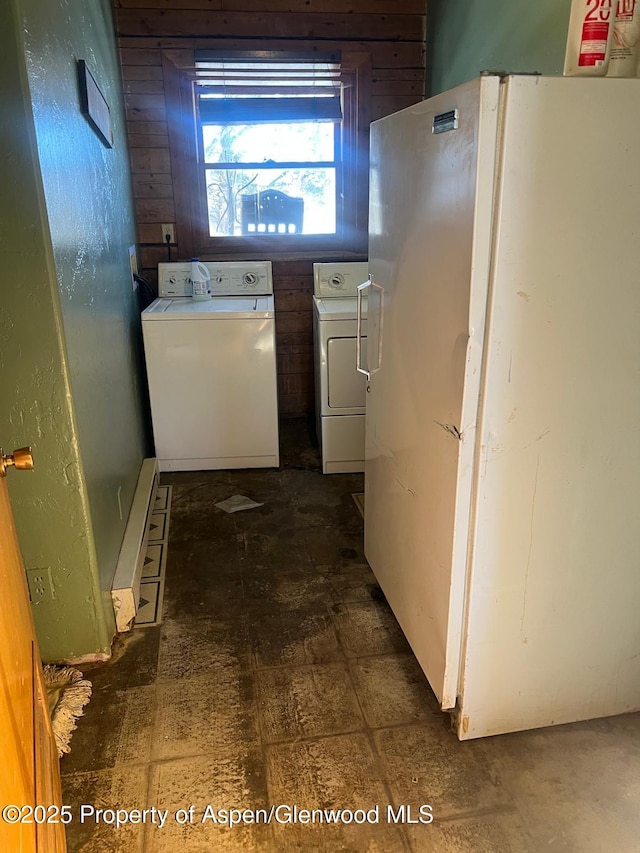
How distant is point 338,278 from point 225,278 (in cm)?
64

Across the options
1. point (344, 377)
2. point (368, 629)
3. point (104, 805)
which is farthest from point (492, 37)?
point (104, 805)

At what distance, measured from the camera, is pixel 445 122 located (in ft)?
4.29

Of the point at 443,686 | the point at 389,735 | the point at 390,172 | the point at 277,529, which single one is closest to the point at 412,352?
the point at 390,172

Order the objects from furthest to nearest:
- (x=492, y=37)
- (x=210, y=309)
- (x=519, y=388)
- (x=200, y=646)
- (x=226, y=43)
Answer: (x=226, y=43), (x=210, y=309), (x=492, y=37), (x=200, y=646), (x=519, y=388)

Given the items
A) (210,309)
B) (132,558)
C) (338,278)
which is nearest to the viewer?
(132,558)

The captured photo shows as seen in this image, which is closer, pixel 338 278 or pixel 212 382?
pixel 212 382

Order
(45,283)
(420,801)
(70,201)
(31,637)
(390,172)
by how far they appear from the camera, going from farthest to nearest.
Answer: (70,201) → (390,172) → (45,283) → (420,801) → (31,637)

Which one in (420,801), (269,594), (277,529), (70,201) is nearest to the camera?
(420,801)

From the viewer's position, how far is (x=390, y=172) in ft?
5.55

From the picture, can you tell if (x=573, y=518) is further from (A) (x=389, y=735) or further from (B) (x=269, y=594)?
(B) (x=269, y=594)

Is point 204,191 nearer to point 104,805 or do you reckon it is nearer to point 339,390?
point 339,390

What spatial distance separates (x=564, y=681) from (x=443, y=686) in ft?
1.03

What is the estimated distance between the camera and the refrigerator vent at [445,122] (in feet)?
Answer: 4.12

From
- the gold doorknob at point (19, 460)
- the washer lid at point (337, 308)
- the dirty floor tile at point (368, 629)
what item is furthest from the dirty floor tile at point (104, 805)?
the washer lid at point (337, 308)
